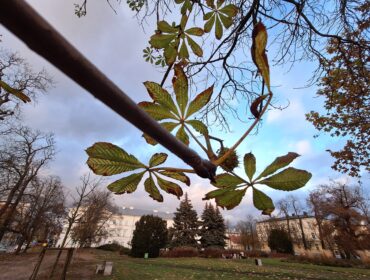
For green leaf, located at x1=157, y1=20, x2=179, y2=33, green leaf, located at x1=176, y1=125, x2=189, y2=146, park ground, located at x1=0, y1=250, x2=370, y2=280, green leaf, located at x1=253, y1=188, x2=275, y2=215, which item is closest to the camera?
green leaf, located at x1=253, y1=188, x2=275, y2=215

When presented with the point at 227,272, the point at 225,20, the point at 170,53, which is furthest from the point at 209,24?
the point at 227,272

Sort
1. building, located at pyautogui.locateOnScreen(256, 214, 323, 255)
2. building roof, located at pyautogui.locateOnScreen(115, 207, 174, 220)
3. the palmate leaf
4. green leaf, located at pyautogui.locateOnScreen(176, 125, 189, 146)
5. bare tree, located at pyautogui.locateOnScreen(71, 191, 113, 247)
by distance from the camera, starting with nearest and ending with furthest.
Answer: the palmate leaf < green leaf, located at pyautogui.locateOnScreen(176, 125, 189, 146) < bare tree, located at pyautogui.locateOnScreen(71, 191, 113, 247) < building, located at pyautogui.locateOnScreen(256, 214, 323, 255) < building roof, located at pyautogui.locateOnScreen(115, 207, 174, 220)

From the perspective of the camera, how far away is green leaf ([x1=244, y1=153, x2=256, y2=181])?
741 millimetres

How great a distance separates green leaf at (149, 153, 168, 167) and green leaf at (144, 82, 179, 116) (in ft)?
0.47

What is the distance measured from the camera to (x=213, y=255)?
28.9 meters

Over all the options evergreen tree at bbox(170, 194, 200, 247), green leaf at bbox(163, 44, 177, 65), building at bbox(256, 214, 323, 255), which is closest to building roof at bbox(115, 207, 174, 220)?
building at bbox(256, 214, 323, 255)

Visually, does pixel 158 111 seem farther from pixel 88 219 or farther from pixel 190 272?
pixel 88 219

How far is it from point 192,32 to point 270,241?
40347mm

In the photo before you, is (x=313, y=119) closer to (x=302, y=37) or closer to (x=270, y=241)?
(x=302, y=37)

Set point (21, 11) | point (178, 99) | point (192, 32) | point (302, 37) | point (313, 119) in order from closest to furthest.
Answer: point (21, 11) → point (178, 99) → point (192, 32) → point (302, 37) → point (313, 119)

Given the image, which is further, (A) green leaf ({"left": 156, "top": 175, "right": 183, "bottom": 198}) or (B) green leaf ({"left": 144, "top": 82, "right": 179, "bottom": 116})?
(A) green leaf ({"left": 156, "top": 175, "right": 183, "bottom": 198})

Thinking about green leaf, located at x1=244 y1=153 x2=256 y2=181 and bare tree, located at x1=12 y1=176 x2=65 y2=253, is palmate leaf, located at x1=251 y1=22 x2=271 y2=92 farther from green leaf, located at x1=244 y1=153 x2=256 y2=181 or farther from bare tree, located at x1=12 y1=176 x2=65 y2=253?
bare tree, located at x1=12 y1=176 x2=65 y2=253

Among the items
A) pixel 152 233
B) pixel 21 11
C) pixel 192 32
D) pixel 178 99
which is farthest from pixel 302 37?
pixel 152 233

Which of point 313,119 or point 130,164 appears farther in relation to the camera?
point 313,119
